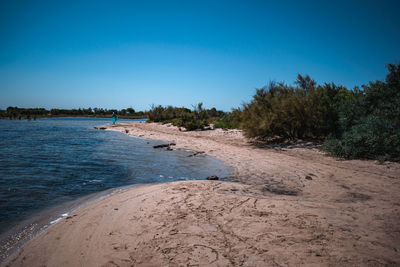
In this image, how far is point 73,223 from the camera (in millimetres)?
3145

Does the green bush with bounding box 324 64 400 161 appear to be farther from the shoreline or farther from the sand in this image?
the shoreline

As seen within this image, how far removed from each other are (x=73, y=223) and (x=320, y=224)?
3758 mm

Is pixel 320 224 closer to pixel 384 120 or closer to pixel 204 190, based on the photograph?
pixel 204 190

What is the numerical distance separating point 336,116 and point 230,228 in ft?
34.7

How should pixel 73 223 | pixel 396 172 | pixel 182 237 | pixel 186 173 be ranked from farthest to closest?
pixel 186 173 → pixel 396 172 → pixel 73 223 → pixel 182 237

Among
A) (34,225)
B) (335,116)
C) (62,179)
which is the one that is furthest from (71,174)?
(335,116)

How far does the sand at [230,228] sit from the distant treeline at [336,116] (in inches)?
115

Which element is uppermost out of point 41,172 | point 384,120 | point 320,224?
point 384,120

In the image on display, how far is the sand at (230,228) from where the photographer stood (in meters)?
2.19

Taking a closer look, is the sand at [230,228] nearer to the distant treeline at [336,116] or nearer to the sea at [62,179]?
the sea at [62,179]

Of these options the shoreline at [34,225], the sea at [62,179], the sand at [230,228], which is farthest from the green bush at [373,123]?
the shoreline at [34,225]

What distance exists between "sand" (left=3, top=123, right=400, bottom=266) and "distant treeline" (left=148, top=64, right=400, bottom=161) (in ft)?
9.61

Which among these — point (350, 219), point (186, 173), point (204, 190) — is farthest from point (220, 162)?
point (350, 219)

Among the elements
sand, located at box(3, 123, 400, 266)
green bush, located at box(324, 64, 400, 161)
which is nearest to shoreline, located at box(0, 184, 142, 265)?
sand, located at box(3, 123, 400, 266)
